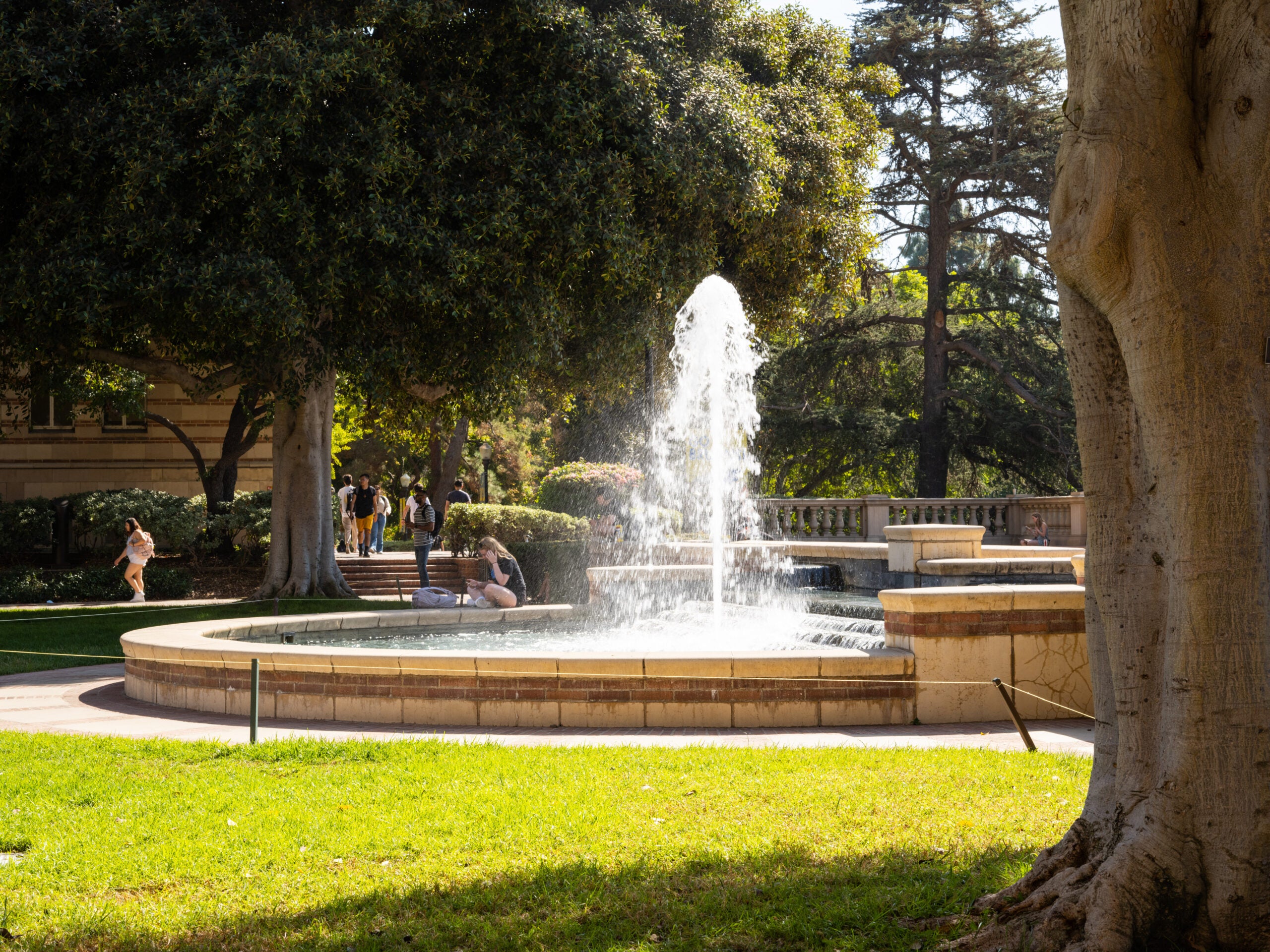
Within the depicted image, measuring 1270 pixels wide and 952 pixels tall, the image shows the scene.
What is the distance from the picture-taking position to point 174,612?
17.9 m

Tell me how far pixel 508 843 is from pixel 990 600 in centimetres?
474

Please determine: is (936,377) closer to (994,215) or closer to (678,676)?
(994,215)

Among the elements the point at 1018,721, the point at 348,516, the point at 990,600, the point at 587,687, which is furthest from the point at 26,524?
the point at 1018,721

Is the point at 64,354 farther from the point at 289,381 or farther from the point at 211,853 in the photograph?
the point at 211,853

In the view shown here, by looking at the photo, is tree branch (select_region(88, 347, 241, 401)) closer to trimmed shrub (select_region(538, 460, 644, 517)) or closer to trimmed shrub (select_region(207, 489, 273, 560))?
trimmed shrub (select_region(207, 489, 273, 560))

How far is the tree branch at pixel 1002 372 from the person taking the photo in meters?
30.1

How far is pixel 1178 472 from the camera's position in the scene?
3564 millimetres

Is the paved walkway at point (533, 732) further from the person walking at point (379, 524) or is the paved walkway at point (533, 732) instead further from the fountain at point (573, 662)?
the person walking at point (379, 524)

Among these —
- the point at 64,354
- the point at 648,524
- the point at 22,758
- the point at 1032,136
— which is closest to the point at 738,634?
the point at 22,758

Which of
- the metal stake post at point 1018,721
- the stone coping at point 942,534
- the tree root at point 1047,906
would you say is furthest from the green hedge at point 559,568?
the tree root at point 1047,906

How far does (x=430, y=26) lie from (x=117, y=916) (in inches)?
568

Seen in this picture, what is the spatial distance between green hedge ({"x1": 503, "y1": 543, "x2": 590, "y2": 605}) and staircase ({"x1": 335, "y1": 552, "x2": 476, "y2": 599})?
2015mm

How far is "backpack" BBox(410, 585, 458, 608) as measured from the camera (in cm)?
1411

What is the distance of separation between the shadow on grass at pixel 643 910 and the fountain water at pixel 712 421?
27.7 feet
